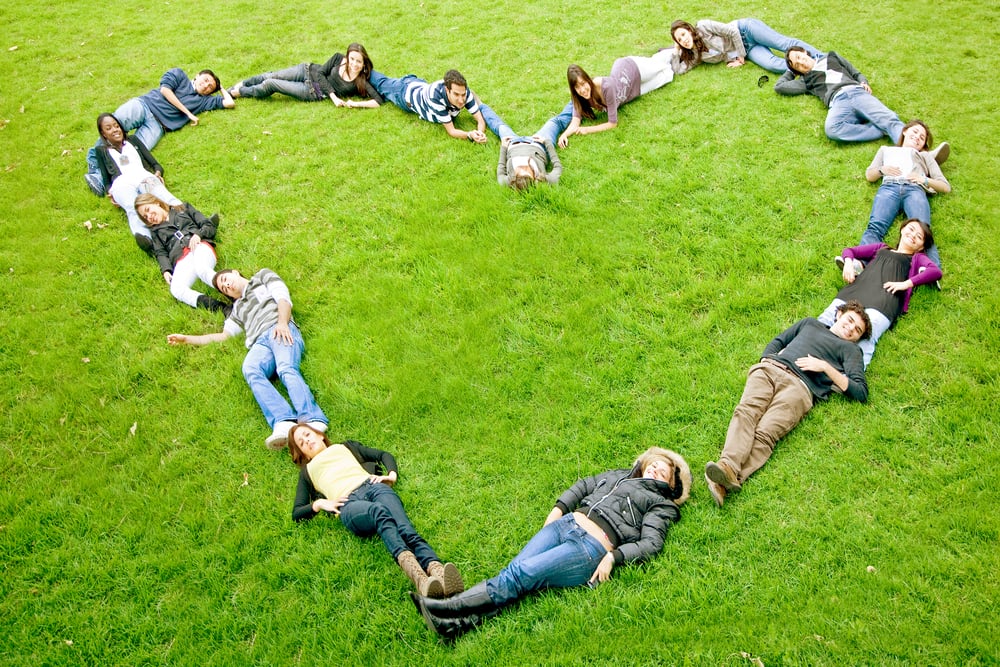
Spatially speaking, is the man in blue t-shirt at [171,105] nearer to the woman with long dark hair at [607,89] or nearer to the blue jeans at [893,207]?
the woman with long dark hair at [607,89]

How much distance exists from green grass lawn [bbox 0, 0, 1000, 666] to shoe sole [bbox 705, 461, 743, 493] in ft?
0.64

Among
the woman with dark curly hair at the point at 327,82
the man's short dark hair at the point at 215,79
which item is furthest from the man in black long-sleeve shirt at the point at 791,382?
the man's short dark hair at the point at 215,79

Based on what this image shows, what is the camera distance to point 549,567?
19.0 feet

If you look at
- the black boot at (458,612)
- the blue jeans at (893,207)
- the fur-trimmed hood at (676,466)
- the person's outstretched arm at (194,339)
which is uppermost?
the blue jeans at (893,207)

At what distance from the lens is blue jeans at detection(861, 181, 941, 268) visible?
8805 millimetres

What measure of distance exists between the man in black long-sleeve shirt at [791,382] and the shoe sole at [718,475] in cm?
2

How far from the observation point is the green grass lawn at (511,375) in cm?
573

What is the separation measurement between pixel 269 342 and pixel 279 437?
1401 mm

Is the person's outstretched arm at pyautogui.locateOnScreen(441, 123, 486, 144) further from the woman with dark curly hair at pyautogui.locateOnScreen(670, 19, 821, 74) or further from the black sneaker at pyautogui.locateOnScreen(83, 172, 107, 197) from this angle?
the black sneaker at pyautogui.locateOnScreen(83, 172, 107, 197)

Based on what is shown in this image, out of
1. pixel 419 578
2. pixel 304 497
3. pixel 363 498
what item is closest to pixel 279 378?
pixel 304 497

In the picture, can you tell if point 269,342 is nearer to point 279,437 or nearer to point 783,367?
point 279,437

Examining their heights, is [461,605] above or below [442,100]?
below

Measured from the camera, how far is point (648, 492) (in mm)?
6312

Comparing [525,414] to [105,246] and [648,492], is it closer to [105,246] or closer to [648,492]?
[648,492]
